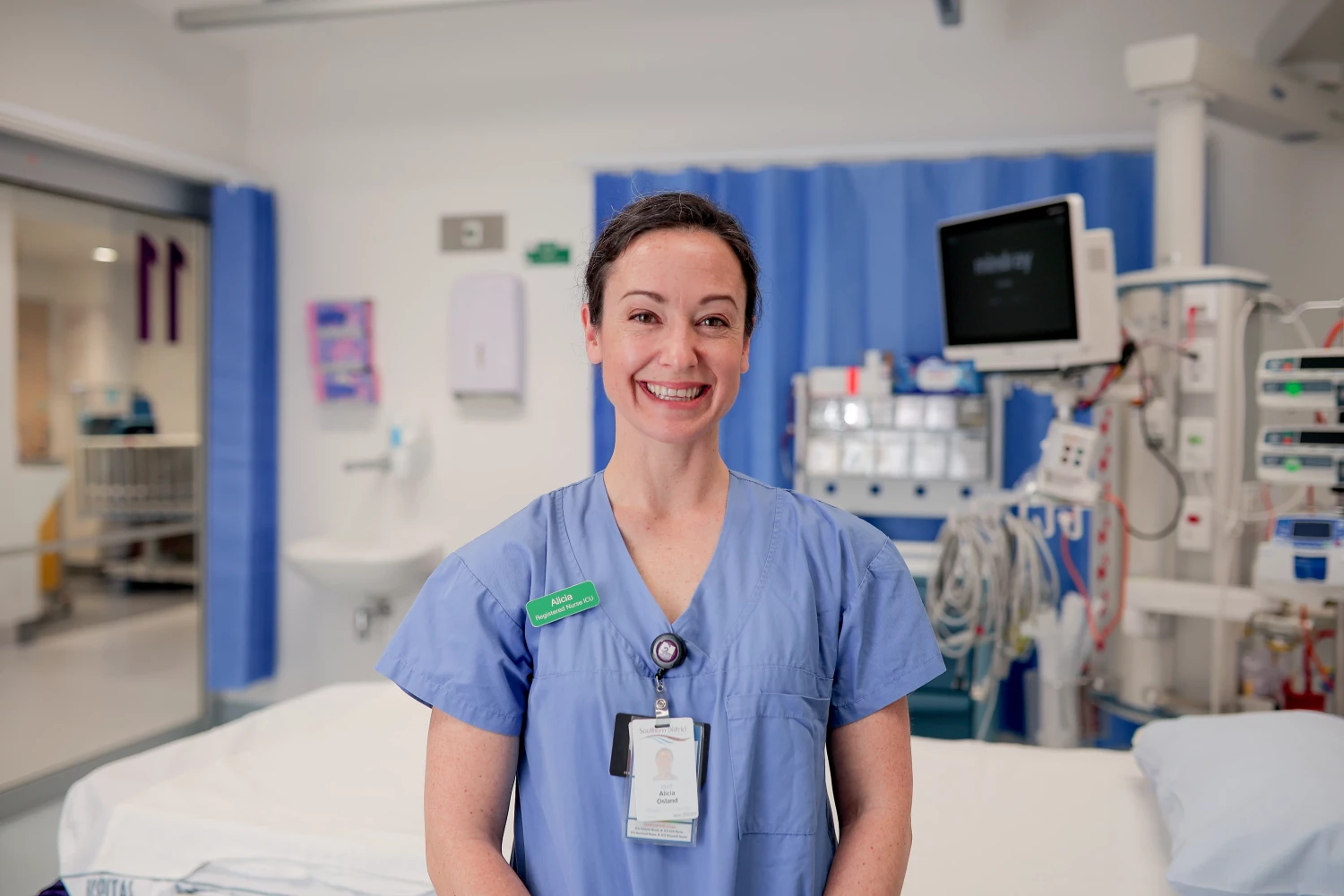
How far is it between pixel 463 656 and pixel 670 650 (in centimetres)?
23

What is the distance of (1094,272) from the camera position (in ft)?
8.69

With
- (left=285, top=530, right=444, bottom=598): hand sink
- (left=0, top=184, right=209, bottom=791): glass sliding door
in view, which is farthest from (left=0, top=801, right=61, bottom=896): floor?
(left=285, top=530, right=444, bottom=598): hand sink

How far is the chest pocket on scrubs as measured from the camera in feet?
3.61

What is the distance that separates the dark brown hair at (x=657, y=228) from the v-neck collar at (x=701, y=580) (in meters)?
0.22

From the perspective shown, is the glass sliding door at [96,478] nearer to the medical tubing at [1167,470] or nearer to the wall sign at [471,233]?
the wall sign at [471,233]

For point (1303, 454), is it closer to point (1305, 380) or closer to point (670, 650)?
point (1305, 380)

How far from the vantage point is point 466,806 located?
112cm

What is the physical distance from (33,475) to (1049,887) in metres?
3.35

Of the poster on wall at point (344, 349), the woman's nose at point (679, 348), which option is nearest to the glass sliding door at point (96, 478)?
the poster on wall at point (344, 349)

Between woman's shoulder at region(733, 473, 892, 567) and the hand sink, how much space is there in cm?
279

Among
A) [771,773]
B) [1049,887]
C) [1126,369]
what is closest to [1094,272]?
[1126,369]

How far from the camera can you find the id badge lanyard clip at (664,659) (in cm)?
110

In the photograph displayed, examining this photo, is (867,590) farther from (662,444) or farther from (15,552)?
(15,552)

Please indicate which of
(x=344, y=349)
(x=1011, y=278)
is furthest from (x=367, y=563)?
(x=1011, y=278)
